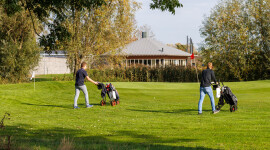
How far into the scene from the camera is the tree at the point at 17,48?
120 feet

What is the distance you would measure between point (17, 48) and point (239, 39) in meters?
25.8

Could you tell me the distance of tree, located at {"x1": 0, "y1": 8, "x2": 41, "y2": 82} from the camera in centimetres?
3644

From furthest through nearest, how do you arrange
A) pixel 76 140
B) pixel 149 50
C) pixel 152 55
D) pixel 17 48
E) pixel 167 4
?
pixel 149 50 → pixel 152 55 → pixel 17 48 → pixel 167 4 → pixel 76 140

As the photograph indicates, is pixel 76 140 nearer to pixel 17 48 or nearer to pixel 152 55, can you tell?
pixel 17 48

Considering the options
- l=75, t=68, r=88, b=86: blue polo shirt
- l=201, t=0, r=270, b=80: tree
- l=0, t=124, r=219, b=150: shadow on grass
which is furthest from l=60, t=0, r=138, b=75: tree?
l=0, t=124, r=219, b=150: shadow on grass

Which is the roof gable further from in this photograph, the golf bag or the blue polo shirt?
the golf bag

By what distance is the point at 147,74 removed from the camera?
41812 millimetres

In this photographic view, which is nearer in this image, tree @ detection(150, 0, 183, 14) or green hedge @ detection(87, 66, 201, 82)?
tree @ detection(150, 0, 183, 14)

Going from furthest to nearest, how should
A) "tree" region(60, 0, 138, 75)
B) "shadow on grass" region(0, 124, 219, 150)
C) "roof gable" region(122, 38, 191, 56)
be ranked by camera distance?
"roof gable" region(122, 38, 191, 56) → "tree" region(60, 0, 138, 75) → "shadow on grass" region(0, 124, 219, 150)

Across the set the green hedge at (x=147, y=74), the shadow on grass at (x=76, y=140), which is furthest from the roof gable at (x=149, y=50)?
the shadow on grass at (x=76, y=140)

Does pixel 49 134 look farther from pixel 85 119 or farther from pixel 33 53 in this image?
pixel 33 53

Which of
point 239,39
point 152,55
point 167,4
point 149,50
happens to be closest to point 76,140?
point 167,4

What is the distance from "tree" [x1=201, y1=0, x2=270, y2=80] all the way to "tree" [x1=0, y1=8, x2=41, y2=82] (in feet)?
71.3

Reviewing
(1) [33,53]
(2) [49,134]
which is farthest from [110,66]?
(2) [49,134]
